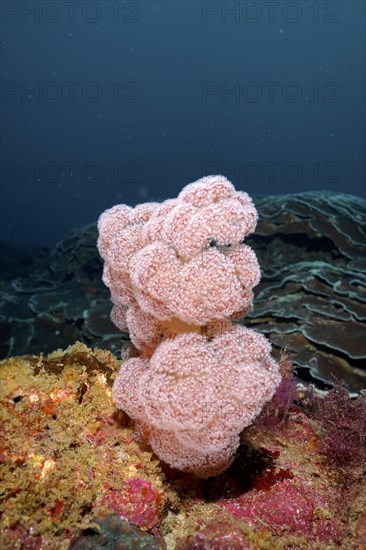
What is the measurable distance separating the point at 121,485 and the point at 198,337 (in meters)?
Result: 0.91

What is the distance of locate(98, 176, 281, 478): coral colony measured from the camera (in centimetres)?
201

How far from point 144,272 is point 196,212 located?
18.8 inches

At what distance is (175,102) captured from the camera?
9231cm

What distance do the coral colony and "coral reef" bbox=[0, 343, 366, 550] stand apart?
0.18m

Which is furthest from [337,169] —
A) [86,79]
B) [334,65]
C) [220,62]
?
[86,79]

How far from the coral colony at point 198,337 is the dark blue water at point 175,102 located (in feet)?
258

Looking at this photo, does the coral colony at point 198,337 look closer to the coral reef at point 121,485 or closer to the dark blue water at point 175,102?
the coral reef at point 121,485

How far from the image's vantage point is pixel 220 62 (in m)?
88.1

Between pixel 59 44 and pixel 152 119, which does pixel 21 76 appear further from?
pixel 152 119

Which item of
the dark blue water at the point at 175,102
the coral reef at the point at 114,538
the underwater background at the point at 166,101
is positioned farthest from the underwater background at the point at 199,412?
the dark blue water at the point at 175,102

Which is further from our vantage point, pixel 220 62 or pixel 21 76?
pixel 220 62

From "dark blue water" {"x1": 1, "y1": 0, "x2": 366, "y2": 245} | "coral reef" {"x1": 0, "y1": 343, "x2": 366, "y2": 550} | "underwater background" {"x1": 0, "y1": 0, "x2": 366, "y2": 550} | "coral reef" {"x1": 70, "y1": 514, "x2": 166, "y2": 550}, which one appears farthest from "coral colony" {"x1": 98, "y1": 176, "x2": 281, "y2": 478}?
"dark blue water" {"x1": 1, "y1": 0, "x2": 366, "y2": 245}

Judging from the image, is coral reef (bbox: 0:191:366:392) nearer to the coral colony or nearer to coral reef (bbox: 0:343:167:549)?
the coral colony

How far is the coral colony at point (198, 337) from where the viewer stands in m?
2.01
